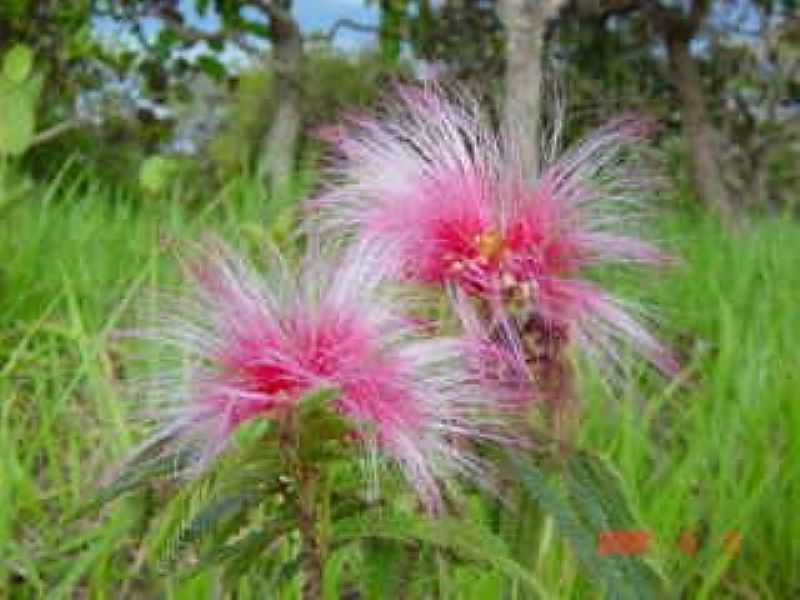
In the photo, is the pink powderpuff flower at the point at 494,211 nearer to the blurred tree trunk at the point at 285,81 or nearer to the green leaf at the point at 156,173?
the green leaf at the point at 156,173

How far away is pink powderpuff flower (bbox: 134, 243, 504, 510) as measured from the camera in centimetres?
109

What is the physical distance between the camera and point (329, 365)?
1109mm

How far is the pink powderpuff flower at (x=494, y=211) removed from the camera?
1.18 metres

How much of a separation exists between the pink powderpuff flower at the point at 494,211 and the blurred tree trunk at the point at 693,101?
236 inches

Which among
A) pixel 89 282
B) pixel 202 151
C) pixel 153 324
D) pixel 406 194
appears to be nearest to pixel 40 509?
pixel 89 282

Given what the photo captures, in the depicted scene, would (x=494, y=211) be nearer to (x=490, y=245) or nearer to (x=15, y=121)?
(x=490, y=245)

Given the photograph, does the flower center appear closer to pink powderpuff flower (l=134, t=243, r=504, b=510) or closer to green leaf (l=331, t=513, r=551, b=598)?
pink powderpuff flower (l=134, t=243, r=504, b=510)

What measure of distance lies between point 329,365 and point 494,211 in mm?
197

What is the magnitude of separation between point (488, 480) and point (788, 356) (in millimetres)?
1833

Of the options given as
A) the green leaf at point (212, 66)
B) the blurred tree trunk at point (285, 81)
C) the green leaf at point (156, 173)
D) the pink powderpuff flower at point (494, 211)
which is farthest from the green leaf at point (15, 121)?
the green leaf at point (212, 66)

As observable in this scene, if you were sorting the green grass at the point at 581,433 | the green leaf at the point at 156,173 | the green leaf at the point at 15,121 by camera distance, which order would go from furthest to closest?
the green leaf at the point at 156,173 → the green leaf at the point at 15,121 → the green grass at the point at 581,433

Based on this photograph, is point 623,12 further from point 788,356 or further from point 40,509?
point 40,509

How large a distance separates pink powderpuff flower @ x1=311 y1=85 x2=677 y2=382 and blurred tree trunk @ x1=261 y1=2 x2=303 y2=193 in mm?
4773

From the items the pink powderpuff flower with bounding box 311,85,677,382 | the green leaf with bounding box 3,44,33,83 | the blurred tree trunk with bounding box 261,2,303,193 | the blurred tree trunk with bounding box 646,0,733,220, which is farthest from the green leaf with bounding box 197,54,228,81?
the pink powderpuff flower with bounding box 311,85,677,382
